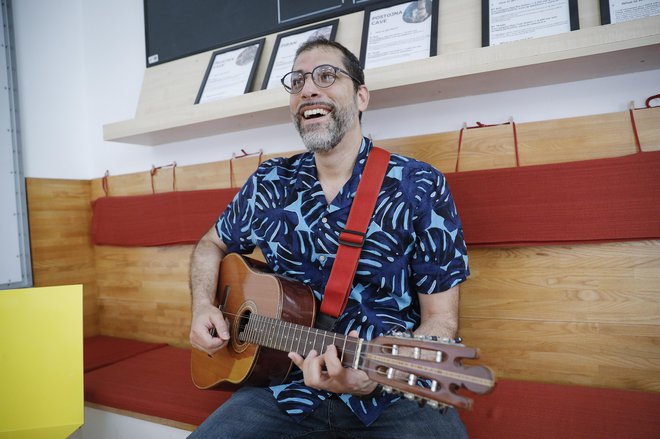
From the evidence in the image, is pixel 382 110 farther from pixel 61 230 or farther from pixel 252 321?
pixel 61 230

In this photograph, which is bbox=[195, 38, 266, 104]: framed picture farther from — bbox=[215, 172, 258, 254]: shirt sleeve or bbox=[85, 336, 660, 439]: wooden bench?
bbox=[85, 336, 660, 439]: wooden bench

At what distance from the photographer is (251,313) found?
127 cm

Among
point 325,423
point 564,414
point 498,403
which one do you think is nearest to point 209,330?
point 325,423

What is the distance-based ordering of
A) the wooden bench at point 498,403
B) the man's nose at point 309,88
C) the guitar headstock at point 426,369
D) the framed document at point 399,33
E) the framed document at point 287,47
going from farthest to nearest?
1. the framed document at point 287,47
2. the framed document at point 399,33
3. the man's nose at point 309,88
4. the wooden bench at point 498,403
5. the guitar headstock at point 426,369

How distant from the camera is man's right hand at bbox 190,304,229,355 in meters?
1.33

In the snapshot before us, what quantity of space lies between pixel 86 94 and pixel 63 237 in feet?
3.16

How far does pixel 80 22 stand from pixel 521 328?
311 centimetres

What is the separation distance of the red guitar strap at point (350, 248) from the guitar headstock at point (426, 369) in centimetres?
32

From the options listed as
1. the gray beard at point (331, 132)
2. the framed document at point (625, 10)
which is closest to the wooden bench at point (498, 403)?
the gray beard at point (331, 132)

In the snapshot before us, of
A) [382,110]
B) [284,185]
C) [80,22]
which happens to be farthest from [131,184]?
[382,110]

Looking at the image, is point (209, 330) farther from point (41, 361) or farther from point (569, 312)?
point (569, 312)

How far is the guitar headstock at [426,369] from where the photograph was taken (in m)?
0.74

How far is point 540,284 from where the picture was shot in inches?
60.4

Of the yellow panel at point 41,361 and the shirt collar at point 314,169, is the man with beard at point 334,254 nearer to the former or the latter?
the shirt collar at point 314,169
